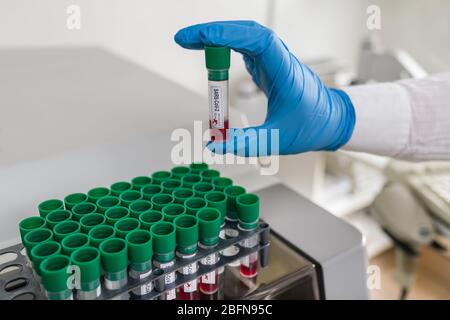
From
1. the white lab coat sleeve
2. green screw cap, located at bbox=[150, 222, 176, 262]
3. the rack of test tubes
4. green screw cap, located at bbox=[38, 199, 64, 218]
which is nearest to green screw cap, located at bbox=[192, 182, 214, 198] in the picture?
the rack of test tubes

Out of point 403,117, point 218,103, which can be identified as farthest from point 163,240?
point 403,117

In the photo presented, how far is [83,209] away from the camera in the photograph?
0.67 m

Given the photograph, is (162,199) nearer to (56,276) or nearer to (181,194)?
(181,194)

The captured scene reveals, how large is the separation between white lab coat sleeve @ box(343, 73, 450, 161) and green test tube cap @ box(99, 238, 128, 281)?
527mm

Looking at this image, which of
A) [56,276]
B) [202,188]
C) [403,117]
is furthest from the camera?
[403,117]

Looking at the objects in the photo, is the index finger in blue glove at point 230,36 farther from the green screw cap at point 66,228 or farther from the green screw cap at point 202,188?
the green screw cap at point 66,228

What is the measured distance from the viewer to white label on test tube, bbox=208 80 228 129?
0.67 metres

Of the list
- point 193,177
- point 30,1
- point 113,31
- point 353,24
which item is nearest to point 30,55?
point 30,1

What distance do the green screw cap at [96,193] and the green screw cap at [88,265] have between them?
144 millimetres

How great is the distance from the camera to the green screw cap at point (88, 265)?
0.53 m

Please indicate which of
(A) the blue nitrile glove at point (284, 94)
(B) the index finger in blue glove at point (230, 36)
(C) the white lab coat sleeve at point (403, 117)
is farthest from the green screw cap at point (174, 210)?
(C) the white lab coat sleeve at point (403, 117)

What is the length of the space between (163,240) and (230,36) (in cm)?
32

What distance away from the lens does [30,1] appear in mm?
1247
